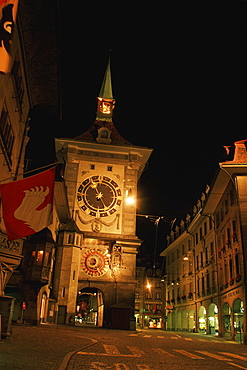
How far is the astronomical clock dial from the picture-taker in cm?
4244

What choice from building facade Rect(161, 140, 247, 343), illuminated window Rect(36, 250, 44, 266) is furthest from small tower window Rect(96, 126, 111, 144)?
illuminated window Rect(36, 250, 44, 266)

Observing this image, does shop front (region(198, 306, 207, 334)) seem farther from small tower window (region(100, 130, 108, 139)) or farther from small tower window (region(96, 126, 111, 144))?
small tower window (region(100, 130, 108, 139))

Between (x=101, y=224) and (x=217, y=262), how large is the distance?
49.9ft

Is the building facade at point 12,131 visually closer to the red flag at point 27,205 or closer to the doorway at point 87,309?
the red flag at point 27,205

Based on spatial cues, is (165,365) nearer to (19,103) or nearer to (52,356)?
(52,356)

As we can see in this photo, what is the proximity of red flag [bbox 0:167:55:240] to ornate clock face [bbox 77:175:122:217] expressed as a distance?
32.2 meters

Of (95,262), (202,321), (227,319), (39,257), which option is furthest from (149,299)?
(39,257)

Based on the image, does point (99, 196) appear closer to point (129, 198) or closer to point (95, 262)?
point (129, 198)

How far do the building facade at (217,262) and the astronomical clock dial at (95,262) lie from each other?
9.81 meters

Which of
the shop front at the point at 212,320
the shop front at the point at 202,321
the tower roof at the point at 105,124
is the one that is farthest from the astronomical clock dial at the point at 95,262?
the tower roof at the point at 105,124

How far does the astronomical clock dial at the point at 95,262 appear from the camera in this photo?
4244cm

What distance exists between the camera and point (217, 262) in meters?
37.4

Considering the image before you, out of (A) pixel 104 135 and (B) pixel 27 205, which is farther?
(A) pixel 104 135

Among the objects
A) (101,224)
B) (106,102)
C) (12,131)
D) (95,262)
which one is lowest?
(95,262)
